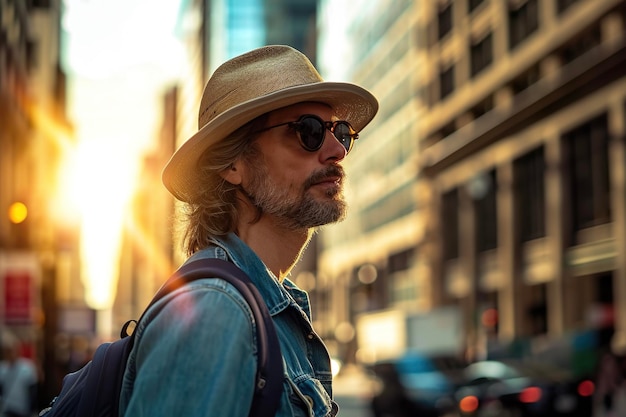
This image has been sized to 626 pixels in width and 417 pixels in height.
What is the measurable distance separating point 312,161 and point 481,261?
55.0 meters

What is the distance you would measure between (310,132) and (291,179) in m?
0.13

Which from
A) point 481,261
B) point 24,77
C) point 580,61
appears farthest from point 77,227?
point 481,261

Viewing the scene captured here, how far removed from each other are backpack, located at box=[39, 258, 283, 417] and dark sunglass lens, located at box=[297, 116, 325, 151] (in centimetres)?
55

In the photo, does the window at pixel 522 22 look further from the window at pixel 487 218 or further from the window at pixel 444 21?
the window at pixel 444 21

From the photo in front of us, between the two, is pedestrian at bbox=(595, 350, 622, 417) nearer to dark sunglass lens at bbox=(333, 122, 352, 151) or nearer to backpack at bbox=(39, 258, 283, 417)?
dark sunglass lens at bbox=(333, 122, 352, 151)

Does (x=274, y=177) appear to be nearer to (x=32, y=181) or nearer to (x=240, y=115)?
(x=240, y=115)

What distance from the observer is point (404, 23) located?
244 ft

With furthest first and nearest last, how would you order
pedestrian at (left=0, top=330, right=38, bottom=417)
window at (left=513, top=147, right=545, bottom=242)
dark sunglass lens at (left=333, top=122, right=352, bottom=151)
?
window at (left=513, top=147, right=545, bottom=242)
pedestrian at (left=0, top=330, right=38, bottom=417)
dark sunglass lens at (left=333, top=122, right=352, bottom=151)

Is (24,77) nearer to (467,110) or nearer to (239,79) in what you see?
(467,110)

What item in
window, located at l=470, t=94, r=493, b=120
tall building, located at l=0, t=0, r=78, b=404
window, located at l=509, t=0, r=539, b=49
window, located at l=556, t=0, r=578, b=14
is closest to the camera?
tall building, located at l=0, t=0, r=78, b=404

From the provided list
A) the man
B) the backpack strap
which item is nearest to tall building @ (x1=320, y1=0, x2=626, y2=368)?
the man

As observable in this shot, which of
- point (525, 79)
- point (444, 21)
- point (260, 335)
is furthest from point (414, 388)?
point (444, 21)

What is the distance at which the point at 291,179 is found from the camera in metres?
3.00

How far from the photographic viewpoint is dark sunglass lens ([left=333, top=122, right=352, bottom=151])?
3.17 metres
